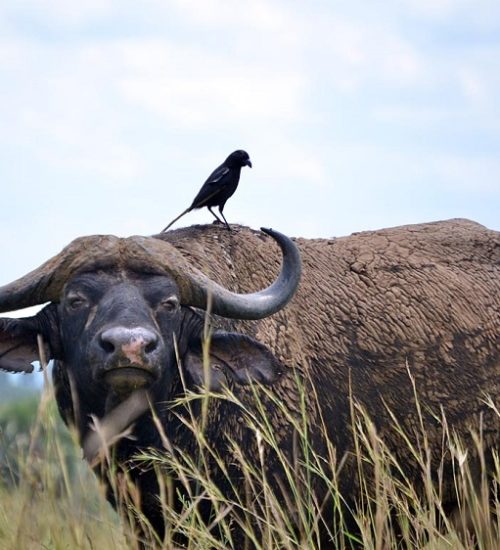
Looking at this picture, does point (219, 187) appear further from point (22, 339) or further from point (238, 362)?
point (22, 339)

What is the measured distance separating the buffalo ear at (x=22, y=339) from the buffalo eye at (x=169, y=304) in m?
0.71

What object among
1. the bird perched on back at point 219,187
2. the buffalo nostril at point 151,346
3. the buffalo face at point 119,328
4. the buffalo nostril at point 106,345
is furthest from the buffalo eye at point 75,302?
the bird perched on back at point 219,187

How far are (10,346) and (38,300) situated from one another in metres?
0.31

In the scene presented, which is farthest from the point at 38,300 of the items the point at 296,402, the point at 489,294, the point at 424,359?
the point at 489,294

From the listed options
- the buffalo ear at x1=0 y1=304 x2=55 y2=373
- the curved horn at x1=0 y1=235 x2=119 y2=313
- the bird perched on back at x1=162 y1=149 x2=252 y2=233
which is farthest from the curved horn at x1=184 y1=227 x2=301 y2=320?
the bird perched on back at x1=162 y1=149 x2=252 y2=233

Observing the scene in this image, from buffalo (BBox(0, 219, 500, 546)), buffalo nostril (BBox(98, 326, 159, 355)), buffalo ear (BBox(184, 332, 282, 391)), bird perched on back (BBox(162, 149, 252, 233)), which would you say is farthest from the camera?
bird perched on back (BBox(162, 149, 252, 233))

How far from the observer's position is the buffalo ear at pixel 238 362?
580cm

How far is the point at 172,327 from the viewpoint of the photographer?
5691 mm

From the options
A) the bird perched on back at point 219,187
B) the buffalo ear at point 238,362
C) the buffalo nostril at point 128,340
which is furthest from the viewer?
the bird perched on back at point 219,187

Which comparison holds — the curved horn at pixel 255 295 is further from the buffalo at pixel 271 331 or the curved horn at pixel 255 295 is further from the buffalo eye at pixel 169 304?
the buffalo eye at pixel 169 304

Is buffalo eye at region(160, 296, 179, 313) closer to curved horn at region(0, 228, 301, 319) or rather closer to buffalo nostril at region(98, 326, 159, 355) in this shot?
curved horn at region(0, 228, 301, 319)

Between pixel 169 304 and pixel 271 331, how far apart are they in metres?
0.99

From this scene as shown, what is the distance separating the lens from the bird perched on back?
7582 mm

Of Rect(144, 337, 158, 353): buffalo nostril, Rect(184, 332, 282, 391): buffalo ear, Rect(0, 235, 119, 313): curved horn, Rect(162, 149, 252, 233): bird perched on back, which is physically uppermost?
Rect(162, 149, 252, 233): bird perched on back
